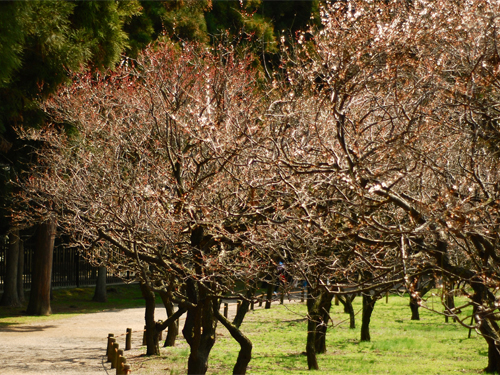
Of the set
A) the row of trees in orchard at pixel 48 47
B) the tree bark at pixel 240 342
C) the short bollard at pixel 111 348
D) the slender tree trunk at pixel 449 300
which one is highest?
the row of trees in orchard at pixel 48 47

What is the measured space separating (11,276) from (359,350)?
13.6m

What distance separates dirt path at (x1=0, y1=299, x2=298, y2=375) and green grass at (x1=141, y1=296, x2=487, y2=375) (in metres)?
1.51

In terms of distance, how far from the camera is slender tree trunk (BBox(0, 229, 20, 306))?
2100cm

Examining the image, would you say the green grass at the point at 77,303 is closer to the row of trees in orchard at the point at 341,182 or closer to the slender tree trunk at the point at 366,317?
the row of trees in orchard at the point at 341,182

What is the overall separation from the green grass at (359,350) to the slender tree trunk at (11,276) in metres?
8.49

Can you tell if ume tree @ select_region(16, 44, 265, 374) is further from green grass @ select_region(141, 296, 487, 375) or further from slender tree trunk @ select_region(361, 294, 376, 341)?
slender tree trunk @ select_region(361, 294, 376, 341)

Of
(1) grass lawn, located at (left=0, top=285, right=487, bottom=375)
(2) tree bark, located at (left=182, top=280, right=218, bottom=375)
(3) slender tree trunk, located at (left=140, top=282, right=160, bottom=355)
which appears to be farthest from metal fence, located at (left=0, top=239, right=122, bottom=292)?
(2) tree bark, located at (left=182, top=280, right=218, bottom=375)

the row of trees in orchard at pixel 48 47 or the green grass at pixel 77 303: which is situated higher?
the row of trees in orchard at pixel 48 47

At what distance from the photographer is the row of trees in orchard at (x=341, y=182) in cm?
479

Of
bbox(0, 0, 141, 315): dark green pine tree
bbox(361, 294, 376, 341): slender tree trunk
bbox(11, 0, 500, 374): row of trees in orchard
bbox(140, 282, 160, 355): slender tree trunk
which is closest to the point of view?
bbox(11, 0, 500, 374): row of trees in orchard

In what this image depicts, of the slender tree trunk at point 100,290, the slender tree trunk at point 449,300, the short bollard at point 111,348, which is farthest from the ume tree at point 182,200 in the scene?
the slender tree trunk at point 100,290

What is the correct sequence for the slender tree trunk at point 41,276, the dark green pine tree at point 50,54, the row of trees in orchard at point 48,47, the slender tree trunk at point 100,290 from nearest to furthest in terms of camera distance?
the row of trees in orchard at point 48,47
the dark green pine tree at point 50,54
the slender tree trunk at point 41,276
the slender tree trunk at point 100,290

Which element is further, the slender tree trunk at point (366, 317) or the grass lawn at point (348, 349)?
the slender tree trunk at point (366, 317)

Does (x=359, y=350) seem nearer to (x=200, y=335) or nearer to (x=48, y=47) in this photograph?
(x=200, y=335)
